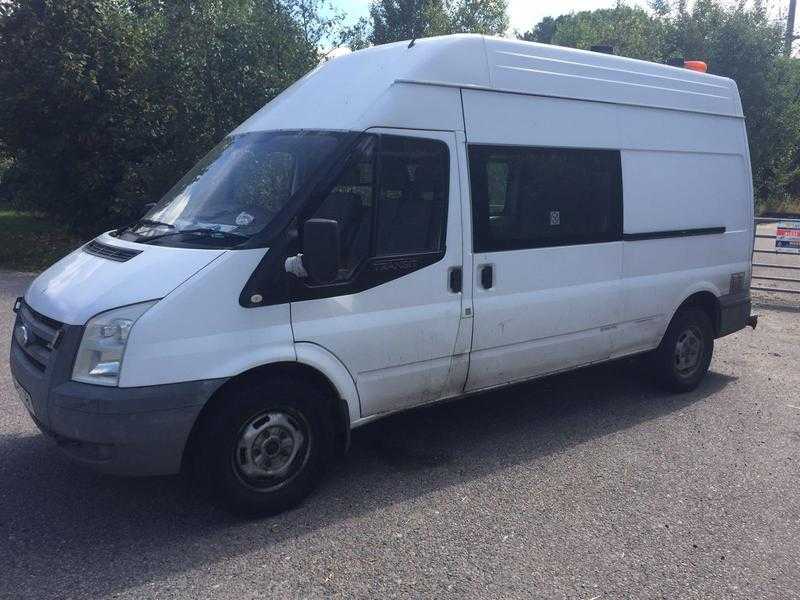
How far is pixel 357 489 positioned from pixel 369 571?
37.0 inches

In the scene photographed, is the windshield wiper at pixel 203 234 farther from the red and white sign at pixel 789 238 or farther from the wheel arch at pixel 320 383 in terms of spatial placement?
the red and white sign at pixel 789 238

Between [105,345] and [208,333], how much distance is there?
1.64 feet

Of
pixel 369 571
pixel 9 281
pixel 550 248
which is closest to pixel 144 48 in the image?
pixel 9 281

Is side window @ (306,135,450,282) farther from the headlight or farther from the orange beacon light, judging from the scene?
the orange beacon light

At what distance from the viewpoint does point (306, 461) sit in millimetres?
4309

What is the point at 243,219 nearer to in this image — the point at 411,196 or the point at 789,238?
the point at 411,196

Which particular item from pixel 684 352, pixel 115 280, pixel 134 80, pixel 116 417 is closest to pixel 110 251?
pixel 115 280

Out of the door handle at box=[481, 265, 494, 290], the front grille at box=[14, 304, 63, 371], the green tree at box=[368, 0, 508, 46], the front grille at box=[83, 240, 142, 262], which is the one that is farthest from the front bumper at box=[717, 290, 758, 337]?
the green tree at box=[368, 0, 508, 46]

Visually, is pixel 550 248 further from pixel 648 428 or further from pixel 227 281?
pixel 227 281

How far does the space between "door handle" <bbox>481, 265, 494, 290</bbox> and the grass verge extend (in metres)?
11.5

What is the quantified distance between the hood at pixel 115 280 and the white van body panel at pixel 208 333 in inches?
3.9

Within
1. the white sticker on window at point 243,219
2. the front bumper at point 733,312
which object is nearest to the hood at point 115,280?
the white sticker on window at point 243,219

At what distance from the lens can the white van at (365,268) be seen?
3.78m

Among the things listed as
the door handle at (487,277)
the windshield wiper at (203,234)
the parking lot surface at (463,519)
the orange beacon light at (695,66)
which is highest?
the orange beacon light at (695,66)
